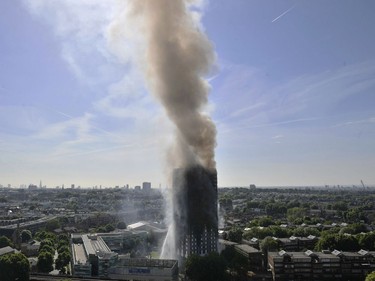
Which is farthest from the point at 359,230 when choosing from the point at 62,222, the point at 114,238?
the point at 62,222

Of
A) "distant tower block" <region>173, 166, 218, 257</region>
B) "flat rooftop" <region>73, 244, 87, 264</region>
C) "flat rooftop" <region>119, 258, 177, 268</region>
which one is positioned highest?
"distant tower block" <region>173, 166, 218, 257</region>

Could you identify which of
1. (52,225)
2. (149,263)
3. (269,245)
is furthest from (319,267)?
(52,225)

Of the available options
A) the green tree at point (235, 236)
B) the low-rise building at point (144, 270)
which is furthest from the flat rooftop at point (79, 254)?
the green tree at point (235, 236)

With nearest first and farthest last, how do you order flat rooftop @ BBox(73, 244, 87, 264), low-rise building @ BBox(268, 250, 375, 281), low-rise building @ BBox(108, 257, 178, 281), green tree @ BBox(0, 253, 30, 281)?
green tree @ BBox(0, 253, 30, 281) < low-rise building @ BBox(108, 257, 178, 281) < low-rise building @ BBox(268, 250, 375, 281) < flat rooftop @ BBox(73, 244, 87, 264)

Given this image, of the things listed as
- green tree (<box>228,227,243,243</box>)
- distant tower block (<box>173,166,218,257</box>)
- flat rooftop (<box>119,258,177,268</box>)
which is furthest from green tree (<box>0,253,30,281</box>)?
green tree (<box>228,227,243,243</box>)

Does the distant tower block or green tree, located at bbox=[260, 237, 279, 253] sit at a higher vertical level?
the distant tower block

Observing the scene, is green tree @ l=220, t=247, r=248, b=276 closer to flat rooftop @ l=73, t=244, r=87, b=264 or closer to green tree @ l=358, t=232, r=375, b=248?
flat rooftop @ l=73, t=244, r=87, b=264

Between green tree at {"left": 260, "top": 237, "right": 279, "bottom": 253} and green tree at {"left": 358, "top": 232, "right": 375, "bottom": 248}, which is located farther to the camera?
green tree at {"left": 260, "top": 237, "right": 279, "bottom": 253}

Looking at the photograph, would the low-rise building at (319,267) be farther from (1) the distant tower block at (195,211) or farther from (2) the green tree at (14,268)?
(2) the green tree at (14,268)

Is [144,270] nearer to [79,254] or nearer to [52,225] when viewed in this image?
[79,254]
